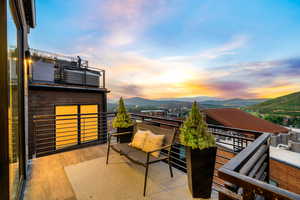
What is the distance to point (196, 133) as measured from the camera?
178cm

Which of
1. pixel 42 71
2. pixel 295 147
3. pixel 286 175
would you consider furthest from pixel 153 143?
pixel 295 147

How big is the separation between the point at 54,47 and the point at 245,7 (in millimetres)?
8218

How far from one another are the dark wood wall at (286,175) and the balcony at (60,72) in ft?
26.0

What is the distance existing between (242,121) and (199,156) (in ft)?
29.7

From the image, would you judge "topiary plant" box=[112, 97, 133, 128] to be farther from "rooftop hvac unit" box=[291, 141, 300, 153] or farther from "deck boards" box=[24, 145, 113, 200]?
"rooftop hvac unit" box=[291, 141, 300, 153]

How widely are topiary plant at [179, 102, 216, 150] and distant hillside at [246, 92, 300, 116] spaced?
1070 centimetres

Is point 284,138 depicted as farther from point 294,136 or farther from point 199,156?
point 199,156

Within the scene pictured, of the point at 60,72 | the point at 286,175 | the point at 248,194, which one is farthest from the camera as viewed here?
the point at 60,72

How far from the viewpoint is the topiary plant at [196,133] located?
177 centimetres

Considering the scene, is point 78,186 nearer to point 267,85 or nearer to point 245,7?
point 245,7

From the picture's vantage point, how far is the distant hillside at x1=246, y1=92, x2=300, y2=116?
845 centimetres

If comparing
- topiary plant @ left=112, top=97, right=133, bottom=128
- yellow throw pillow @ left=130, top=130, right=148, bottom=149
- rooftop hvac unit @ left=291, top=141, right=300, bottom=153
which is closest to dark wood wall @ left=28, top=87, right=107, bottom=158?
topiary plant @ left=112, top=97, right=133, bottom=128

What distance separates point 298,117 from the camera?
8.37m

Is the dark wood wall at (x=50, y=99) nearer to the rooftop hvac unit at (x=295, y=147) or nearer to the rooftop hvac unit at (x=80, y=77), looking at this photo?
the rooftop hvac unit at (x=80, y=77)
